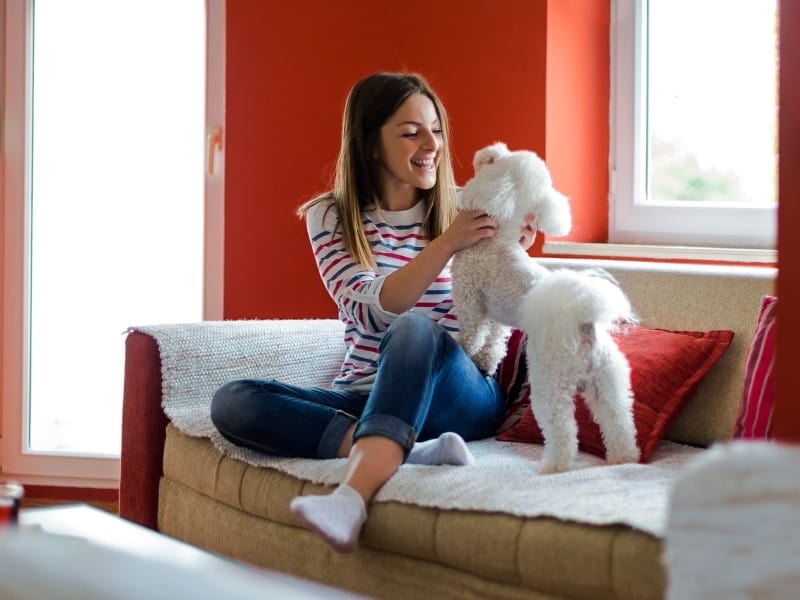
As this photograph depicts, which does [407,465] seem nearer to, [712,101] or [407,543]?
[407,543]

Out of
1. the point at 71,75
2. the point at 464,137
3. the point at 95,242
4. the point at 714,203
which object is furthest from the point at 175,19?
the point at 714,203

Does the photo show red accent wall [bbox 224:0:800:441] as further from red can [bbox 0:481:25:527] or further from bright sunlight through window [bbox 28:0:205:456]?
red can [bbox 0:481:25:527]

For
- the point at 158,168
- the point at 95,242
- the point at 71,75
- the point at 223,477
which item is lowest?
the point at 223,477

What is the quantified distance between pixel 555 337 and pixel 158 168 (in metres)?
2.21

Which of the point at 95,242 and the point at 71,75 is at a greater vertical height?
the point at 71,75

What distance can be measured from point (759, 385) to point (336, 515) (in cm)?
77

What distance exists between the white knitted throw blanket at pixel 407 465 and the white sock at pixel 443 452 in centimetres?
3

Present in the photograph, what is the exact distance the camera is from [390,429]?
202 cm

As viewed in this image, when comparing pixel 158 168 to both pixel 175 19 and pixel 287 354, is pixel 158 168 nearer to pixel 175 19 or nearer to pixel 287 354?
pixel 175 19

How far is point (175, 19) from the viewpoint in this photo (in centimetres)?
379

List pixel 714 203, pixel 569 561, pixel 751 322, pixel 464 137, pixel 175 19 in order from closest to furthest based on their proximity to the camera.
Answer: pixel 569 561
pixel 751 322
pixel 714 203
pixel 464 137
pixel 175 19

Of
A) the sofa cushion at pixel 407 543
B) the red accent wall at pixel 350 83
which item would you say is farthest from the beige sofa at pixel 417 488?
the red accent wall at pixel 350 83

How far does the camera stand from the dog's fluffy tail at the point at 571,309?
1.92 meters

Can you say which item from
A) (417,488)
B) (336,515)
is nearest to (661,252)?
(417,488)
